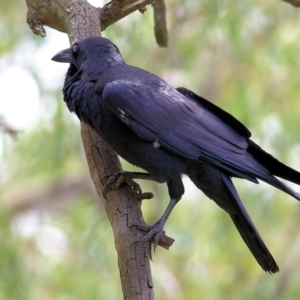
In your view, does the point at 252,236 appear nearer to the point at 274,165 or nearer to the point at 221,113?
the point at 274,165

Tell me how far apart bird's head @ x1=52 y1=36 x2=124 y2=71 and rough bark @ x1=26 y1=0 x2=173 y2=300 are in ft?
0.46

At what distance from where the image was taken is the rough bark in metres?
3.61

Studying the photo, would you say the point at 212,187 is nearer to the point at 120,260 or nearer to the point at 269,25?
the point at 120,260

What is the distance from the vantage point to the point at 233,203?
14.3ft

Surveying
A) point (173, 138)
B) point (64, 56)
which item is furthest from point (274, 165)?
point (64, 56)

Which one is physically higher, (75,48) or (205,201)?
(205,201)

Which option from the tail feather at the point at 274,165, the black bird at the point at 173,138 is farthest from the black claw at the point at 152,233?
the tail feather at the point at 274,165

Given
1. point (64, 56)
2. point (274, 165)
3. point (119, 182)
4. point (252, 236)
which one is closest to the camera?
point (119, 182)

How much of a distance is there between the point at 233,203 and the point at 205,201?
4.29 metres

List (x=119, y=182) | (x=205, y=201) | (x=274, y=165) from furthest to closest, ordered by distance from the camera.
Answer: (x=205, y=201)
(x=274, y=165)
(x=119, y=182)

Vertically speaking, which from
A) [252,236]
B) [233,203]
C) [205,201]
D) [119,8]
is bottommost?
[252,236]

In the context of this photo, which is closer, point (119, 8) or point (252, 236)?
point (252, 236)

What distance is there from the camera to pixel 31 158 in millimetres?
7457

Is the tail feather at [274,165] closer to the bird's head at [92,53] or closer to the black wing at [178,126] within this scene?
the black wing at [178,126]
